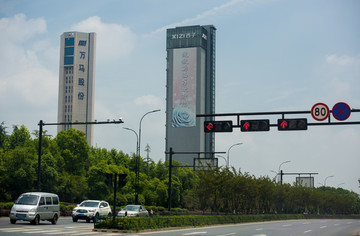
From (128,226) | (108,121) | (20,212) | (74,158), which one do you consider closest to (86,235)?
(128,226)

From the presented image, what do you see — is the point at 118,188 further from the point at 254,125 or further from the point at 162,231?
the point at 254,125

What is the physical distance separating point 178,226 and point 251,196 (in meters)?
34.5

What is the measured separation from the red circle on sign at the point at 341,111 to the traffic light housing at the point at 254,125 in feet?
11.9

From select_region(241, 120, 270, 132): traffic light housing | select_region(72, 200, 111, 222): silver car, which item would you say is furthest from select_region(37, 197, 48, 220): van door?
select_region(241, 120, 270, 132): traffic light housing

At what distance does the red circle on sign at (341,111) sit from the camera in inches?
1016

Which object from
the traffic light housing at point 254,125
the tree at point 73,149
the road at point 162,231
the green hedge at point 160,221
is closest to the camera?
the road at point 162,231

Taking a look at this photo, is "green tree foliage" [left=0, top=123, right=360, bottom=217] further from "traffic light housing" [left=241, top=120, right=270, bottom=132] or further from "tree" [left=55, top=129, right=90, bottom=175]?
"traffic light housing" [left=241, top=120, right=270, bottom=132]

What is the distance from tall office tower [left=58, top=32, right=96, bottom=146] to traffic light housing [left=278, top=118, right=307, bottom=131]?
164917mm

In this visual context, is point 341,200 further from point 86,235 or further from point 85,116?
point 86,235

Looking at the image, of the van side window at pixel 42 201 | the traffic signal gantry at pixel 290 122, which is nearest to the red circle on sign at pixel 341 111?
the traffic signal gantry at pixel 290 122

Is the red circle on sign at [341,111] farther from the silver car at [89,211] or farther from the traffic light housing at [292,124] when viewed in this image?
the silver car at [89,211]

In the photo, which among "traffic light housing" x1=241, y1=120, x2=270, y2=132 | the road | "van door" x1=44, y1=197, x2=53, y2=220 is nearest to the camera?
the road

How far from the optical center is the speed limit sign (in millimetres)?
26031

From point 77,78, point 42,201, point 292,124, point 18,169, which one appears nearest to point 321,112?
point 292,124
